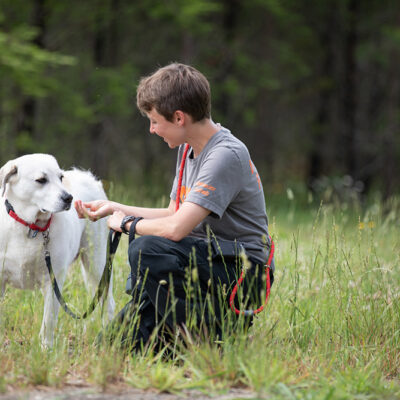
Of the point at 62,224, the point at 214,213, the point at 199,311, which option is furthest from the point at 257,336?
the point at 62,224

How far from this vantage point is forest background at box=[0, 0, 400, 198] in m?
10.4

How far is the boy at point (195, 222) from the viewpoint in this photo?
113 inches

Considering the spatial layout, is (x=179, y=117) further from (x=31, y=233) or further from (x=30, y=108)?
(x=30, y=108)

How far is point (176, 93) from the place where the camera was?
3010 mm

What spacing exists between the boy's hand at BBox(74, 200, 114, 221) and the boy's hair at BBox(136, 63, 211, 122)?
0.61m

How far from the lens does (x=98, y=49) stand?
479 inches

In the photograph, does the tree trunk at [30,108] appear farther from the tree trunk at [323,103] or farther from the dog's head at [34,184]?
the tree trunk at [323,103]

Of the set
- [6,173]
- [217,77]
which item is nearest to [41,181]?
[6,173]

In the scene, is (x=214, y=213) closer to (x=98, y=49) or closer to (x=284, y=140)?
(x=98, y=49)

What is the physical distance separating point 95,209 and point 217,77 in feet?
33.5

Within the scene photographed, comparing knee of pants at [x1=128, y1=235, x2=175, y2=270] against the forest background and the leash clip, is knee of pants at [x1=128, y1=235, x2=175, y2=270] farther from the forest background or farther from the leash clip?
the forest background

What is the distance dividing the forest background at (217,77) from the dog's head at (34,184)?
188 inches

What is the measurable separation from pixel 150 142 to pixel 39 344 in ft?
45.4

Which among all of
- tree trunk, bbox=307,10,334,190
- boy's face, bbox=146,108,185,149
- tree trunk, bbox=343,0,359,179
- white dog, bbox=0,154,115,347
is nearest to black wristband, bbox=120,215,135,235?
white dog, bbox=0,154,115,347
